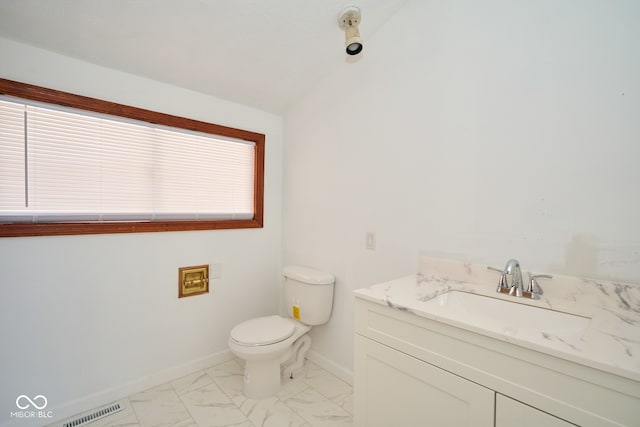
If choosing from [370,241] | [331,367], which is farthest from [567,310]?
[331,367]

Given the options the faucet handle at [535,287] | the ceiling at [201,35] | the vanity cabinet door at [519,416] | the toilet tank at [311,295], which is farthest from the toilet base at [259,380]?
the ceiling at [201,35]

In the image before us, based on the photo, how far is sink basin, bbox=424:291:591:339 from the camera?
923 millimetres

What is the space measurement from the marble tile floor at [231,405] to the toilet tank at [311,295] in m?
0.43

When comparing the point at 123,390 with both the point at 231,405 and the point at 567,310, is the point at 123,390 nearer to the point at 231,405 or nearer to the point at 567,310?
the point at 231,405

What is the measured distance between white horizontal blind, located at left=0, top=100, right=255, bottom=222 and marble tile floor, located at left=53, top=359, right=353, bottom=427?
1137 mm

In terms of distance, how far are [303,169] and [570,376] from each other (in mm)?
1951

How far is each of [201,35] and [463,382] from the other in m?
2.06

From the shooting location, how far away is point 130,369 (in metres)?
1.85

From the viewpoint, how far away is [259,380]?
5.98 feet

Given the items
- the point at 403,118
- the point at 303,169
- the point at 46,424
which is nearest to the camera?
the point at 46,424

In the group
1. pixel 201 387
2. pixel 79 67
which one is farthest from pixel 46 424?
pixel 79 67

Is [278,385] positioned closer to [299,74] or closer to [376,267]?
[376,267]

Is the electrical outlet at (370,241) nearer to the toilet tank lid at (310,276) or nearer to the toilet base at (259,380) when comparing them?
the toilet tank lid at (310,276)

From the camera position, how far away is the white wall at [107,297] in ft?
4.99
